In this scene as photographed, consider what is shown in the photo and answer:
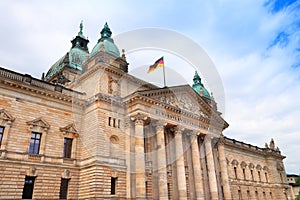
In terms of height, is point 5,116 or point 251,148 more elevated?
point 251,148

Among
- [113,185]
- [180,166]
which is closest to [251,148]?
[180,166]

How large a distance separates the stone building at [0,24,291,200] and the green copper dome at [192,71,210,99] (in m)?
11.9

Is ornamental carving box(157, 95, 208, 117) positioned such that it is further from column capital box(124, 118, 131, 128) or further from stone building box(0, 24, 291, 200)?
column capital box(124, 118, 131, 128)

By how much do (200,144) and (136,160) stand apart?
47.4ft

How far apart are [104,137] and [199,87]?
30970 millimetres

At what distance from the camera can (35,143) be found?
88.3ft

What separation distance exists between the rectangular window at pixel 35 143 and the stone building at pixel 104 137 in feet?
0.31

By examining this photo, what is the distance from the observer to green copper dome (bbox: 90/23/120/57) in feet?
116

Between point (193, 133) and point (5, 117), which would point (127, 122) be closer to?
point (193, 133)

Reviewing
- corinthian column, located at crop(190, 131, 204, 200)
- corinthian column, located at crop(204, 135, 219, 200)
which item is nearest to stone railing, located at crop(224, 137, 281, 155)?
corinthian column, located at crop(204, 135, 219, 200)

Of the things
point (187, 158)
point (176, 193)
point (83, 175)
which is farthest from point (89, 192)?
point (187, 158)

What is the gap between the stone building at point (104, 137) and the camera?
1017 inches

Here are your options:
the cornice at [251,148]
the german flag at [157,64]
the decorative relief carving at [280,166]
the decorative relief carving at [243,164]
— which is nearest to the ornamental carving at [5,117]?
the german flag at [157,64]

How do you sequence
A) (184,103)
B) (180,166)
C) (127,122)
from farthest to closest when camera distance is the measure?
(184,103), (180,166), (127,122)
